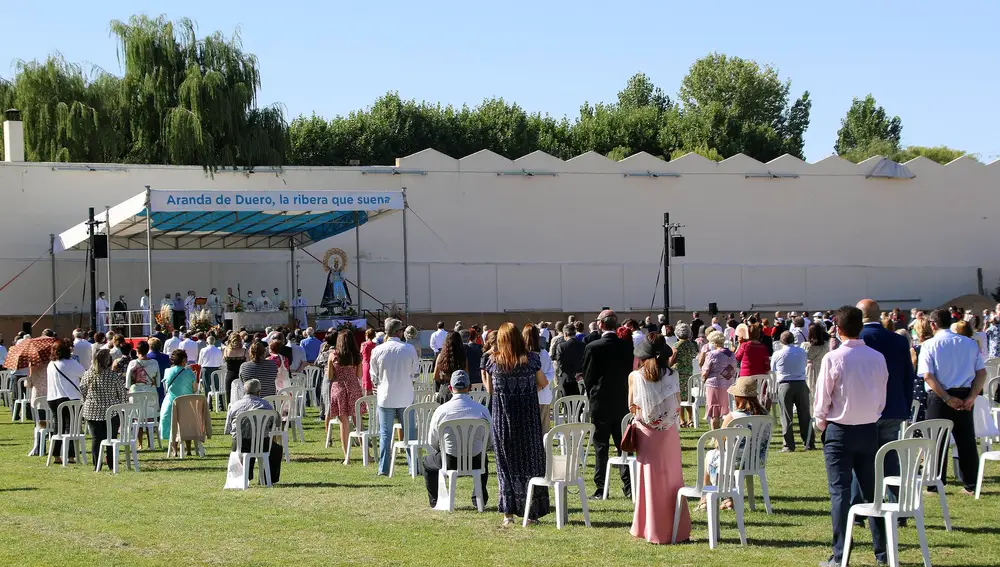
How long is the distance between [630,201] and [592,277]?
289cm

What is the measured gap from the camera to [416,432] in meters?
11.3

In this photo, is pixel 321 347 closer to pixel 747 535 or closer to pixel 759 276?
pixel 747 535

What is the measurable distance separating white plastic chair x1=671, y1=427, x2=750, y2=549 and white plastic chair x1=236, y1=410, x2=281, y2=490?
4.47 m

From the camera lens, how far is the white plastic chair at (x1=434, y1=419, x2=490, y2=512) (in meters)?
8.82

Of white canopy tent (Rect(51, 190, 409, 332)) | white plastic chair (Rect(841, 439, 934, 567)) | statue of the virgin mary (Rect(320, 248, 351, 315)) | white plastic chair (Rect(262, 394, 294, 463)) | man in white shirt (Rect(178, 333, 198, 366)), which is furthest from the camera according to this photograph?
statue of the virgin mary (Rect(320, 248, 351, 315))

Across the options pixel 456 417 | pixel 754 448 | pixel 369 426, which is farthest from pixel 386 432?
pixel 754 448

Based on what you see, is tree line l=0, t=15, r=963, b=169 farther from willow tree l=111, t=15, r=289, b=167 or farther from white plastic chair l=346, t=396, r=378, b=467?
white plastic chair l=346, t=396, r=378, b=467

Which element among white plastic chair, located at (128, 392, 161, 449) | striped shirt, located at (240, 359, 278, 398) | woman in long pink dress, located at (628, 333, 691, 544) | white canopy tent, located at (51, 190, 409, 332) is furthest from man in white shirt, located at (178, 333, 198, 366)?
woman in long pink dress, located at (628, 333, 691, 544)

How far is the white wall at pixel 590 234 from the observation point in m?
32.4

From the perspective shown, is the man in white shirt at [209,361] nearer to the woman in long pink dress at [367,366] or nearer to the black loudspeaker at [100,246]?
the woman in long pink dress at [367,366]

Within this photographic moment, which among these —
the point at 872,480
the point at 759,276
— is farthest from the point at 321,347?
the point at 759,276

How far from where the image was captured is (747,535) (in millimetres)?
7723

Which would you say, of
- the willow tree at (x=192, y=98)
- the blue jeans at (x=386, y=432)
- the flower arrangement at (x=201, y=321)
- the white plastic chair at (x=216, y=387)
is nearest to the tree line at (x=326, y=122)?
the willow tree at (x=192, y=98)

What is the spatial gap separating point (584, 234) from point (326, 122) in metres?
29.7
